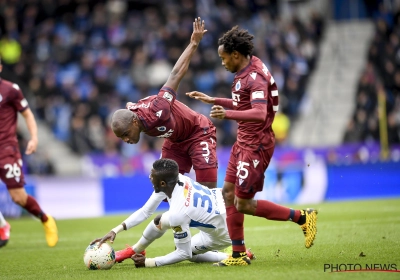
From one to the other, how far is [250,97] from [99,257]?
2.39 meters

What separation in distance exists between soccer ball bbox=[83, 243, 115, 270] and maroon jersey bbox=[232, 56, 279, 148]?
1.88 m

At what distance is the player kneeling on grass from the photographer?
24.6 ft

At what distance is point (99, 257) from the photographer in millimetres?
7934

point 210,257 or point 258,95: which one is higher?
point 258,95

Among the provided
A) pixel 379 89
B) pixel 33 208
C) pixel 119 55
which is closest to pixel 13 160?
pixel 33 208

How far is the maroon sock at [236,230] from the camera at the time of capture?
7855mm

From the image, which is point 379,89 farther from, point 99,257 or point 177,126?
point 99,257

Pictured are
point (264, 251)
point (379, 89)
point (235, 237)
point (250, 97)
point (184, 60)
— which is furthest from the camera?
point (379, 89)

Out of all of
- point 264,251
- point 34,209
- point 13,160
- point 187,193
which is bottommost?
point 264,251

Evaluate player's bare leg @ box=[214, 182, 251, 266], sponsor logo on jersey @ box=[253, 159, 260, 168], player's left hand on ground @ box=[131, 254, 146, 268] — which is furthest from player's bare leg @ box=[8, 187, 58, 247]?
sponsor logo on jersey @ box=[253, 159, 260, 168]

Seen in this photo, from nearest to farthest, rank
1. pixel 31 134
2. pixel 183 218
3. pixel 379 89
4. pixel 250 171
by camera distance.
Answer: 1. pixel 183 218
2. pixel 250 171
3. pixel 31 134
4. pixel 379 89

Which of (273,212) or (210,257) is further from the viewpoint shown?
(210,257)

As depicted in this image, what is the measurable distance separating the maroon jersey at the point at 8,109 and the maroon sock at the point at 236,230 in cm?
417

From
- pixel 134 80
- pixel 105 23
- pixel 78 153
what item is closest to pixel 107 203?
pixel 78 153
